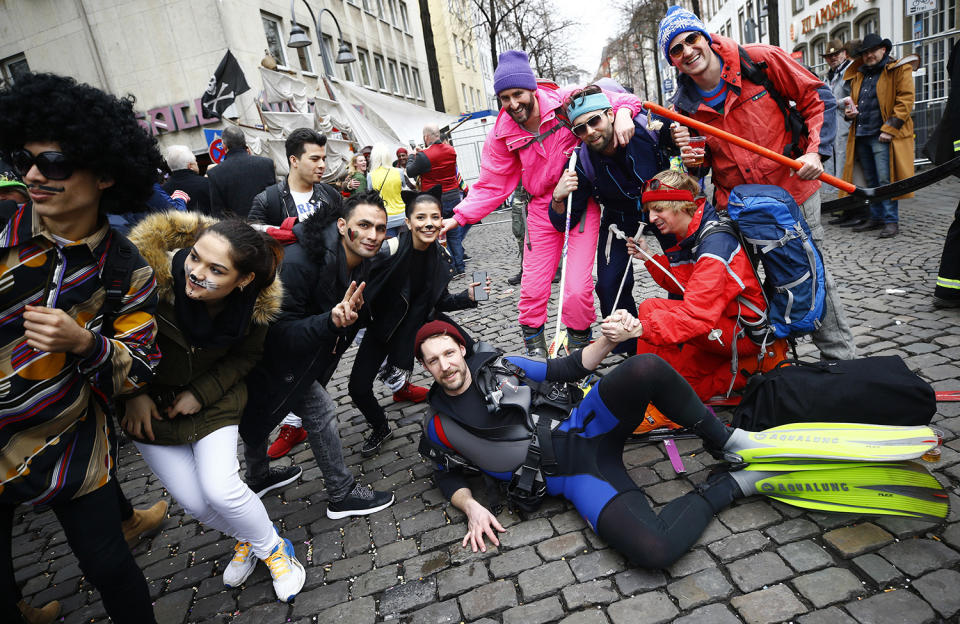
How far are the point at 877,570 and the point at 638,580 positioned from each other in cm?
89

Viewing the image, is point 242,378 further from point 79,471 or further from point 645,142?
point 645,142

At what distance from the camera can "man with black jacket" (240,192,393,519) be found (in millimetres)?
2830

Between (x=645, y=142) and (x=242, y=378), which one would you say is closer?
(x=242, y=378)

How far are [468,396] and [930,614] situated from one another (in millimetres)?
1970

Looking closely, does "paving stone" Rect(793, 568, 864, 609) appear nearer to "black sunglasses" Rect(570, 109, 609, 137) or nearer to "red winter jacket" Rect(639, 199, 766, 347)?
"red winter jacket" Rect(639, 199, 766, 347)

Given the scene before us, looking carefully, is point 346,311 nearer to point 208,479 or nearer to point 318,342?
point 318,342

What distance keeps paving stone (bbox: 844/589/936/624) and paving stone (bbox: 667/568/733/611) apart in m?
0.42

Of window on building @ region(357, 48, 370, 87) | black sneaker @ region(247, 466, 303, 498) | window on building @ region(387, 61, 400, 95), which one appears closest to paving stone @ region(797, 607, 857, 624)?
black sneaker @ region(247, 466, 303, 498)

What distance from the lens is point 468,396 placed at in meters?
2.87

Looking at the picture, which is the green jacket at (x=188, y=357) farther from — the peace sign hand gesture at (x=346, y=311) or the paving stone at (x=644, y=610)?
the paving stone at (x=644, y=610)

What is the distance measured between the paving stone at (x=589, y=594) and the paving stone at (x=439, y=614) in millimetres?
460

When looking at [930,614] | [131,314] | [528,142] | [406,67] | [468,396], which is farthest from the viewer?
[406,67]

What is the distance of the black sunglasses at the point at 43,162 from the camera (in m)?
1.87

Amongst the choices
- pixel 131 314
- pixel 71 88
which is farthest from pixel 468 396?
pixel 71 88
